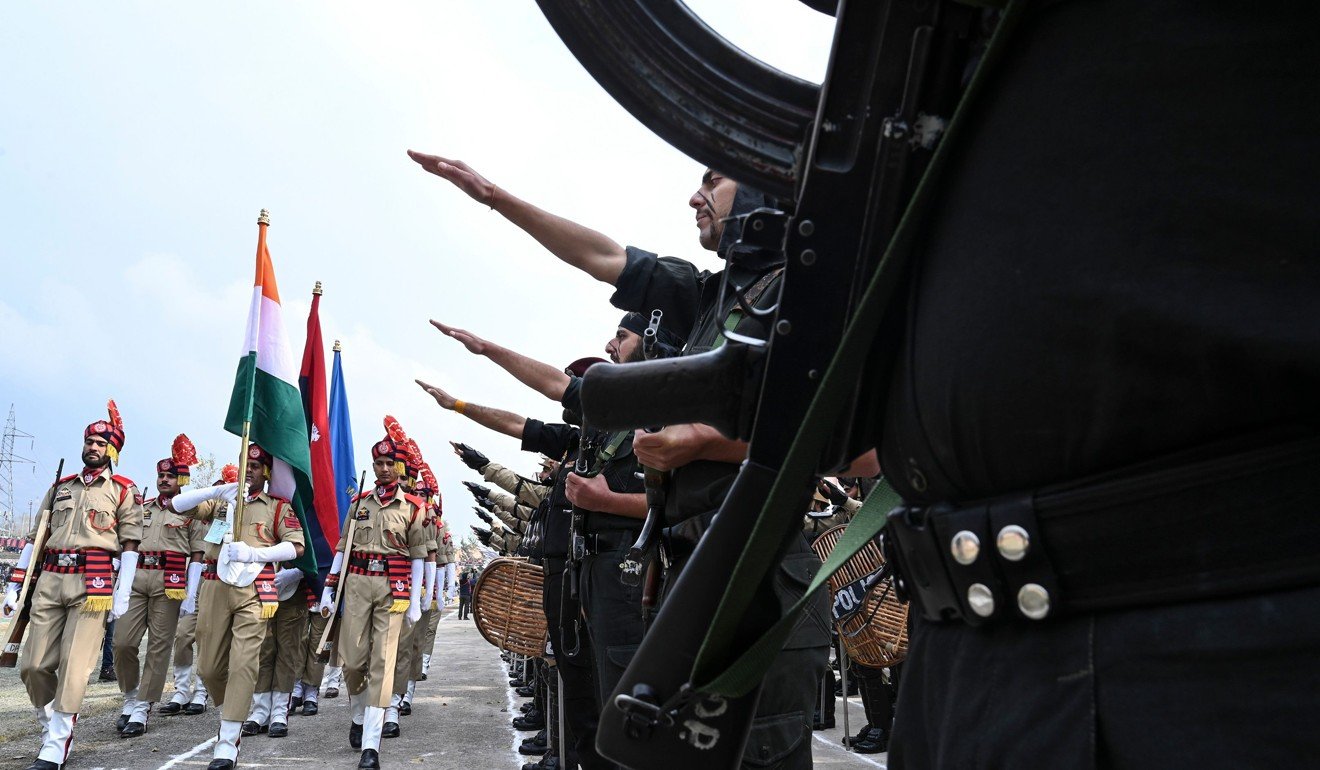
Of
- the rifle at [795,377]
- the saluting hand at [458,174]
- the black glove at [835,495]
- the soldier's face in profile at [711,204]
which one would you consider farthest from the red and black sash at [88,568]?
the rifle at [795,377]

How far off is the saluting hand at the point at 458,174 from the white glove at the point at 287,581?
29.9ft

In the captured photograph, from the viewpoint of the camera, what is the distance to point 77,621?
8375mm

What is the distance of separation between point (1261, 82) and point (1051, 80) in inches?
7.2

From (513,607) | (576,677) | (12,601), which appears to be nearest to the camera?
(576,677)

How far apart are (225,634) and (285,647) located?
1700mm

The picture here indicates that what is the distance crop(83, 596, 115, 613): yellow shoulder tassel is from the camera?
848 centimetres

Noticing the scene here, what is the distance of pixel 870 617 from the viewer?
18.0 ft

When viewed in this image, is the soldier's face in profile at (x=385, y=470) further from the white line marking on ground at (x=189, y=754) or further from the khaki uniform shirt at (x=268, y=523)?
the white line marking on ground at (x=189, y=754)

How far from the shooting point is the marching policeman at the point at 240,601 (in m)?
7.89

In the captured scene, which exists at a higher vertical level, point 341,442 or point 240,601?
point 341,442

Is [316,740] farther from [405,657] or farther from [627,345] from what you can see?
[627,345]

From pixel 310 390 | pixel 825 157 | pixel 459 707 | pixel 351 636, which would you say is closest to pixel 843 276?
pixel 825 157

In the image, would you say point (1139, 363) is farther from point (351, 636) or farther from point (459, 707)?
point (459, 707)

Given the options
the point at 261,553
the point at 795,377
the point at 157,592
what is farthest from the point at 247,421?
the point at 795,377
